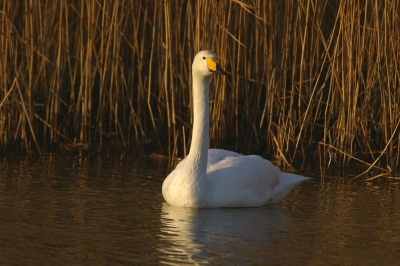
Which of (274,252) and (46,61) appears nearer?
(274,252)

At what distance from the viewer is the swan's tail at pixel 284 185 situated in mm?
7711

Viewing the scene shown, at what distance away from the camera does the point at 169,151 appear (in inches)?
380

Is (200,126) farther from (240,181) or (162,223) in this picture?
(162,223)

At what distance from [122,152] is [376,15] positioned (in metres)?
3.33

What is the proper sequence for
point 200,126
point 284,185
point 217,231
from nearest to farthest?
point 217,231 < point 200,126 < point 284,185

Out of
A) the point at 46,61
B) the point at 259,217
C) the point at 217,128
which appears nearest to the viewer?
the point at 259,217

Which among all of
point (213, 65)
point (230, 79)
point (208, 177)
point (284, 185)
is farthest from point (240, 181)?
point (230, 79)

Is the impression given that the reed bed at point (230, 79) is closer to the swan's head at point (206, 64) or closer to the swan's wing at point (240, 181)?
the swan's wing at point (240, 181)

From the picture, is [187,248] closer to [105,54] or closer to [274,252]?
[274,252]

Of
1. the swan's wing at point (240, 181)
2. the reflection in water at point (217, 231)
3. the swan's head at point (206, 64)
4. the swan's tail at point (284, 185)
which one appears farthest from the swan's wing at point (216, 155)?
the swan's head at point (206, 64)

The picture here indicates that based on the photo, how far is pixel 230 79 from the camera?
11023mm

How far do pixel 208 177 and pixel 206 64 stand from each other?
0.99m

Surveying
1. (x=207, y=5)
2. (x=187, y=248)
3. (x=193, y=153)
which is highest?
(x=207, y=5)

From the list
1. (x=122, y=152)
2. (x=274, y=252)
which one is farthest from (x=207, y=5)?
(x=274, y=252)
